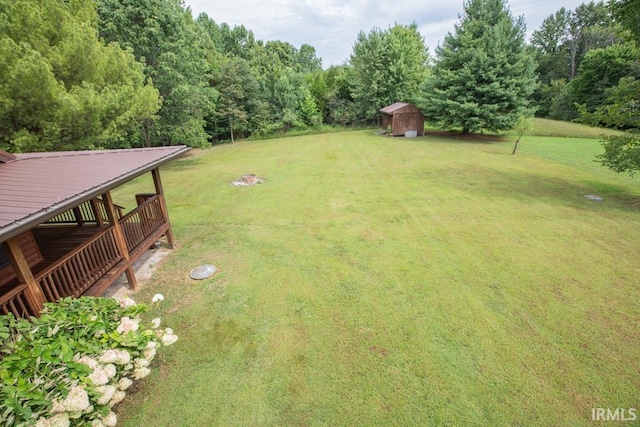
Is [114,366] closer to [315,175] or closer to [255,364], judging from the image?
[255,364]

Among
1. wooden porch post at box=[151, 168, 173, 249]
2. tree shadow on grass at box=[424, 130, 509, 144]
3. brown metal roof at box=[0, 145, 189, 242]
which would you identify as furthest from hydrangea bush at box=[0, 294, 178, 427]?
tree shadow on grass at box=[424, 130, 509, 144]

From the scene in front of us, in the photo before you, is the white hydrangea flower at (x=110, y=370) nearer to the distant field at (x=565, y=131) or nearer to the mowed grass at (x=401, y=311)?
the mowed grass at (x=401, y=311)

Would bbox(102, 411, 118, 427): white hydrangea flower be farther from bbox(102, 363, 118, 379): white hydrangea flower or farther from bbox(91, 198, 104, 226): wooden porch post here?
bbox(91, 198, 104, 226): wooden porch post

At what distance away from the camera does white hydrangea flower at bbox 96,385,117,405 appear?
9.48 ft

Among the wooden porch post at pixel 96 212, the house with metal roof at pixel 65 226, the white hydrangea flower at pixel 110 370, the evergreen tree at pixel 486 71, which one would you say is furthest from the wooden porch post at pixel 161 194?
the evergreen tree at pixel 486 71

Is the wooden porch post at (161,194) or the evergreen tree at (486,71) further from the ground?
the evergreen tree at (486,71)

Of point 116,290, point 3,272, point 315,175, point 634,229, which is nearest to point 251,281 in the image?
point 116,290

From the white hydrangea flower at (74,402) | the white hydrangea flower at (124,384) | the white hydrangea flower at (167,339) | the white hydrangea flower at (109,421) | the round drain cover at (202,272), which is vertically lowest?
the round drain cover at (202,272)

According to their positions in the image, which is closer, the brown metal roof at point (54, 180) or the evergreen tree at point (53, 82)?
the brown metal roof at point (54, 180)

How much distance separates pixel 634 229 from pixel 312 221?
8695 millimetres

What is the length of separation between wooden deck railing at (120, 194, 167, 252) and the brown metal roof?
1.15 metres

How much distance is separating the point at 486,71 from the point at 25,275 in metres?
26.1

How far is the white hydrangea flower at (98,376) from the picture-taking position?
287 cm

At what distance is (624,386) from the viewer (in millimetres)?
3658
